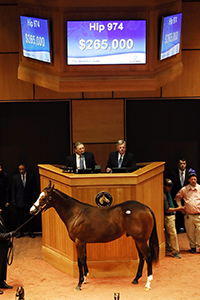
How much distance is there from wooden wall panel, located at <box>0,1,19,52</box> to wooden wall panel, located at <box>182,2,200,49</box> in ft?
10.9

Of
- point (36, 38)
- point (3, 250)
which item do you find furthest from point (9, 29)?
point (3, 250)

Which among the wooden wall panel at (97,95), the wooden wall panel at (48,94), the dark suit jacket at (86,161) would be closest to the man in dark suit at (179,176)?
the dark suit jacket at (86,161)

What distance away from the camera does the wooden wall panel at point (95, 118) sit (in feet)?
31.9

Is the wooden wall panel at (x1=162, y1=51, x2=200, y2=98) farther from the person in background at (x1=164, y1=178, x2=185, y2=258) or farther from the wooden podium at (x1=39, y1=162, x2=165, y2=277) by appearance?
the wooden podium at (x1=39, y1=162, x2=165, y2=277)

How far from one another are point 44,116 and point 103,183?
300 cm

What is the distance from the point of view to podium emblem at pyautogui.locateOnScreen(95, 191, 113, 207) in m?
7.25

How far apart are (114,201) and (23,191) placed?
8.98 feet

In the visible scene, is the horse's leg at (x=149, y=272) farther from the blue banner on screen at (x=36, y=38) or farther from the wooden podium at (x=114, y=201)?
the blue banner on screen at (x=36, y=38)

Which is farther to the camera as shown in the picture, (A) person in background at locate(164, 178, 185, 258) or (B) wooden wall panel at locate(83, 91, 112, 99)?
(B) wooden wall panel at locate(83, 91, 112, 99)

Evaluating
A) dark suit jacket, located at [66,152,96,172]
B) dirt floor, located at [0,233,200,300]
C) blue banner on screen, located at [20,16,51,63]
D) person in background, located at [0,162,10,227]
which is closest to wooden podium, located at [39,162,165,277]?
dirt floor, located at [0,233,200,300]

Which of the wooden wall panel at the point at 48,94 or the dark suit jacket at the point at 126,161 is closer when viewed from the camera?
the dark suit jacket at the point at 126,161

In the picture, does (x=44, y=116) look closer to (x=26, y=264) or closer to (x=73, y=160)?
(x=73, y=160)

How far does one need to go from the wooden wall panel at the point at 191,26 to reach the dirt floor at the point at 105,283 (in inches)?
164

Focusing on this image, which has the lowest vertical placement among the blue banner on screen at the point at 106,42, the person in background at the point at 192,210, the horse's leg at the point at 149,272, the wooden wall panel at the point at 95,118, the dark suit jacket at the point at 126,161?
the horse's leg at the point at 149,272
